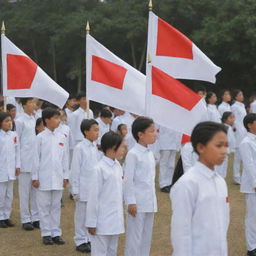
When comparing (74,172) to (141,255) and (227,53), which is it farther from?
(227,53)

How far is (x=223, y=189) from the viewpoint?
353cm

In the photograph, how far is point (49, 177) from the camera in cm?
646

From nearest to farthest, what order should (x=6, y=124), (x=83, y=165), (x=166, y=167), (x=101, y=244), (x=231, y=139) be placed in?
(x=101, y=244) < (x=83, y=165) < (x=6, y=124) < (x=166, y=167) < (x=231, y=139)

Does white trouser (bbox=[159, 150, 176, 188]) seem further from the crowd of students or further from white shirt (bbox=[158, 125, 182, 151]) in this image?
the crowd of students

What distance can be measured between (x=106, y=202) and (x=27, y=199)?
2480 millimetres

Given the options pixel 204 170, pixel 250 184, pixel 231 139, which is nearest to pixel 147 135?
pixel 250 184

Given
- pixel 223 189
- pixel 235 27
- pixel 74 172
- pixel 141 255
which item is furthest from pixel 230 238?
pixel 235 27

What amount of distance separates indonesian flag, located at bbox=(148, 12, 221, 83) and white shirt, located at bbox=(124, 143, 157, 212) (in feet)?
3.95

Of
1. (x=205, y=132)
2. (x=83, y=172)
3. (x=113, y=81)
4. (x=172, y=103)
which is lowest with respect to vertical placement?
(x=83, y=172)

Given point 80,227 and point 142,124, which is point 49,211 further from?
point 142,124

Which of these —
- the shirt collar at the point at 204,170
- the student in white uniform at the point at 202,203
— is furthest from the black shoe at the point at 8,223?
the shirt collar at the point at 204,170

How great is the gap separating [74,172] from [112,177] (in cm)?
119

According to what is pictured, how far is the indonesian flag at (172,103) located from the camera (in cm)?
537

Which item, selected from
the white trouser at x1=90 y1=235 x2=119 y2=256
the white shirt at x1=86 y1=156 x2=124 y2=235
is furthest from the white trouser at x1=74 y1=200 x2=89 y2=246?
the white shirt at x1=86 y1=156 x2=124 y2=235
